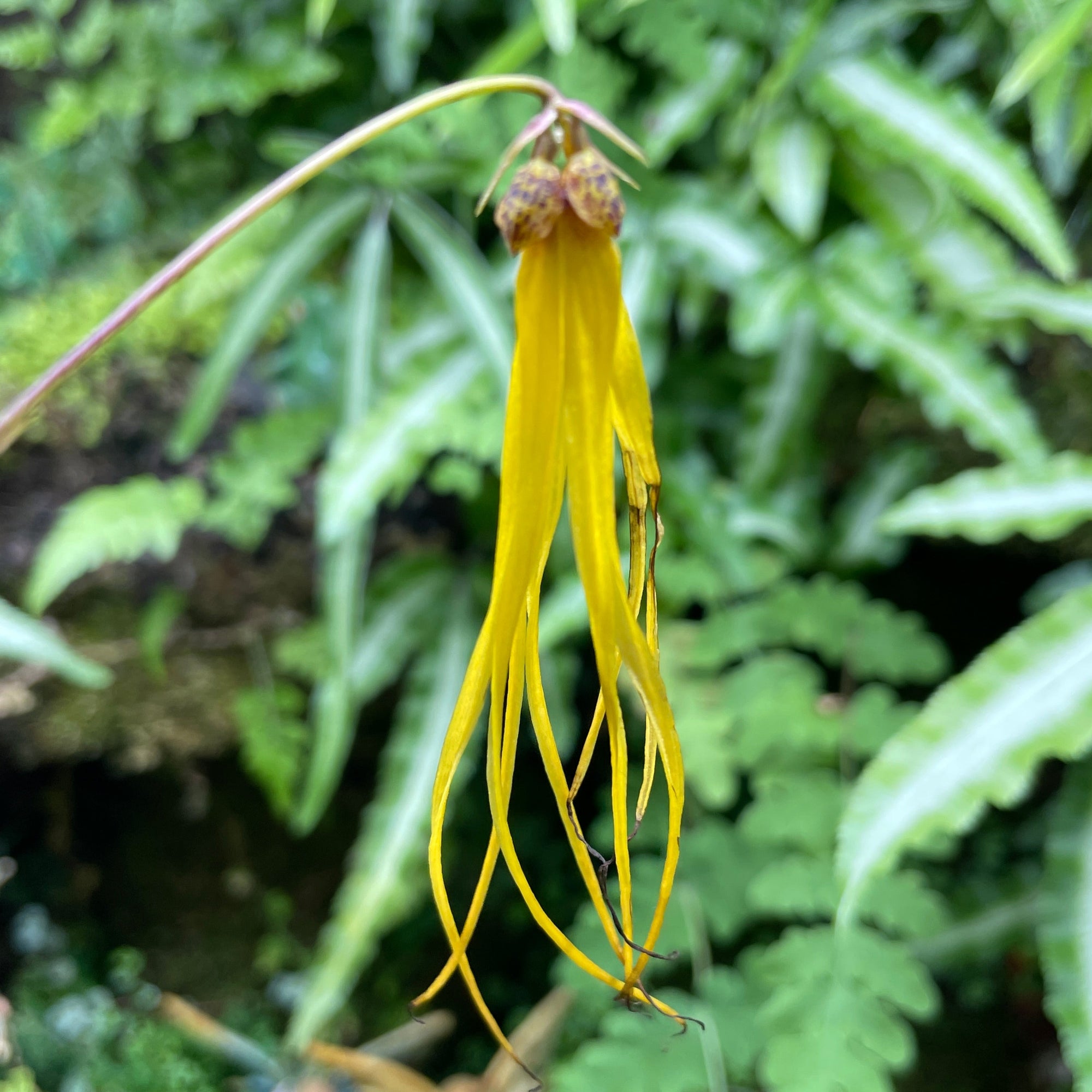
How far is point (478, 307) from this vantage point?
939mm

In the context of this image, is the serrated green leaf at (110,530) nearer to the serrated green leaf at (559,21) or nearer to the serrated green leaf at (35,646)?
the serrated green leaf at (35,646)

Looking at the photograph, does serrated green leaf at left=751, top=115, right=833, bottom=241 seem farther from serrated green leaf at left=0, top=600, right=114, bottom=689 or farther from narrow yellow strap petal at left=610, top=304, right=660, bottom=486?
serrated green leaf at left=0, top=600, right=114, bottom=689

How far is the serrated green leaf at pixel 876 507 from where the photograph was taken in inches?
39.4

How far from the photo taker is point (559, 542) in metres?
0.95

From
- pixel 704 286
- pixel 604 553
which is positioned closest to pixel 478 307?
pixel 704 286

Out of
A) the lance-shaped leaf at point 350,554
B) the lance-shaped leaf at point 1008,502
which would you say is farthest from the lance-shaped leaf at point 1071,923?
the lance-shaped leaf at point 350,554

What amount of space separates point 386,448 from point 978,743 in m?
0.64

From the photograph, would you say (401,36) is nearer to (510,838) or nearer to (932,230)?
(932,230)

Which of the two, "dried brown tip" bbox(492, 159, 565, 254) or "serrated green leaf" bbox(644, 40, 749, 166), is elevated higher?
"serrated green leaf" bbox(644, 40, 749, 166)

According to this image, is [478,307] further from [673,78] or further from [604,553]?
[604,553]

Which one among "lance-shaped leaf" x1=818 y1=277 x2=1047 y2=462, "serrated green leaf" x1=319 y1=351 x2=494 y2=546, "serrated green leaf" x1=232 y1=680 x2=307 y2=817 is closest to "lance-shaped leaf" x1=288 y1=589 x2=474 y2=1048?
"serrated green leaf" x1=232 y1=680 x2=307 y2=817

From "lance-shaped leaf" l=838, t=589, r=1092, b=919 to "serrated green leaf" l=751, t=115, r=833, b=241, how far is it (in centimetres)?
48

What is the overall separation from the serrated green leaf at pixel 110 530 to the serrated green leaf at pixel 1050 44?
961mm

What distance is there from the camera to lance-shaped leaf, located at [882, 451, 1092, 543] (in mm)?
695
